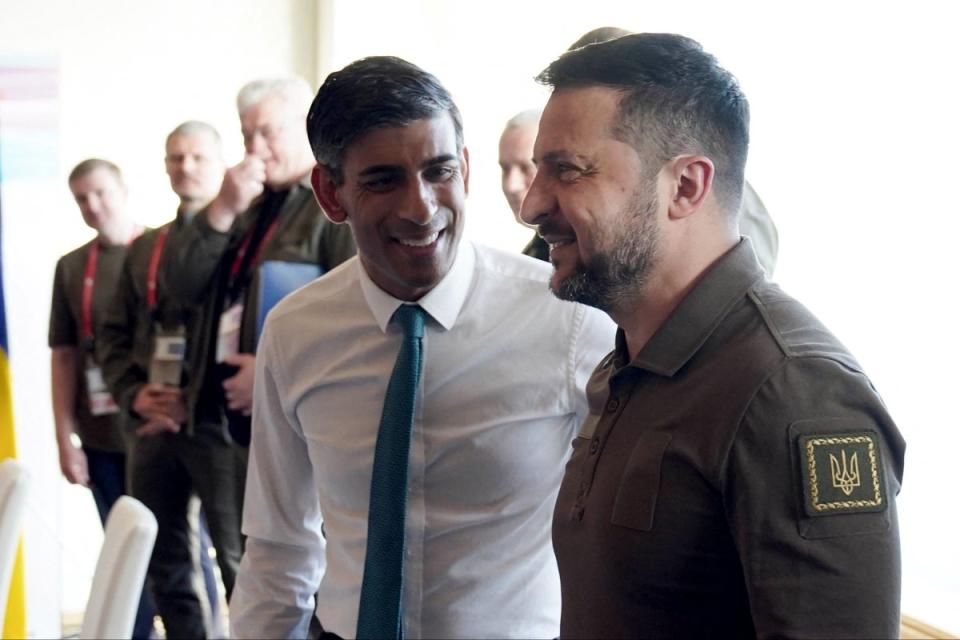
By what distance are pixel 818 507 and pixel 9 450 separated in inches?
135

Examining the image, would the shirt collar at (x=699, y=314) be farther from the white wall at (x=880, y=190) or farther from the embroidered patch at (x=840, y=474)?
the white wall at (x=880, y=190)

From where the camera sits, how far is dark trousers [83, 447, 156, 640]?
4062 millimetres

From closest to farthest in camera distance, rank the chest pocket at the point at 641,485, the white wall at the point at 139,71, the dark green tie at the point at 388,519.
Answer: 1. the chest pocket at the point at 641,485
2. the dark green tie at the point at 388,519
3. the white wall at the point at 139,71

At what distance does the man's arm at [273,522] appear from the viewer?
68.4 inches

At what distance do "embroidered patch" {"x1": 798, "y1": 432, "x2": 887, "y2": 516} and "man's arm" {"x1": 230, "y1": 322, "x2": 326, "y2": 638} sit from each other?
97 centimetres

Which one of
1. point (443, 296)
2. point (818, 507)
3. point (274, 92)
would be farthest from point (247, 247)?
point (818, 507)

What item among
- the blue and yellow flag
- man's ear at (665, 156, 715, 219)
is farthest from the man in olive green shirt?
the blue and yellow flag

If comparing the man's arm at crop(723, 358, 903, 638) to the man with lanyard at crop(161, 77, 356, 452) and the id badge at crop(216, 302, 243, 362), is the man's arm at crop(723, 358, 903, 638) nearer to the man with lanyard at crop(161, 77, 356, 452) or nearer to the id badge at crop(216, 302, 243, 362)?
the man with lanyard at crop(161, 77, 356, 452)

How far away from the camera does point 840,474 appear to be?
3.02 ft

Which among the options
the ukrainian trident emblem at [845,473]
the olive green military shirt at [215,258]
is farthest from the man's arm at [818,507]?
the olive green military shirt at [215,258]

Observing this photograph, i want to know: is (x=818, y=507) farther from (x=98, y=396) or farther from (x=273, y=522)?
(x=98, y=396)

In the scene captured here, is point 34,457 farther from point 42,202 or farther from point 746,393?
point 746,393

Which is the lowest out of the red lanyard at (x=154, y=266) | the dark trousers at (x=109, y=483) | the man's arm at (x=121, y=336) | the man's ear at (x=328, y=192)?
the dark trousers at (x=109, y=483)

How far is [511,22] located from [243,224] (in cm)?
208
